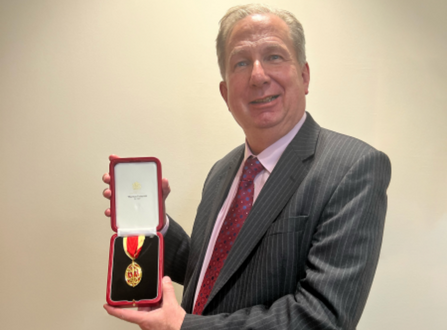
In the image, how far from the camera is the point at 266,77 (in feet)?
3.79

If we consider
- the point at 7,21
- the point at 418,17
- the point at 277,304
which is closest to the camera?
the point at 277,304

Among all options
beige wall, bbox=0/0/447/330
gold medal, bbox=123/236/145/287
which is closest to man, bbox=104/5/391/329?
gold medal, bbox=123/236/145/287

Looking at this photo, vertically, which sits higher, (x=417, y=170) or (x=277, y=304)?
(x=417, y=170)

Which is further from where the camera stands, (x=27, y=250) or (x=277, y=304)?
(x=27, y=250)

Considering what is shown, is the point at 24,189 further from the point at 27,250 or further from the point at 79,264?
the point at 79,264

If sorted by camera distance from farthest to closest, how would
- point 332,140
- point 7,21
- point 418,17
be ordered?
point 7,21
point 418,17
point 332,140

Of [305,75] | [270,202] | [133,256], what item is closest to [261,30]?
[305,75]

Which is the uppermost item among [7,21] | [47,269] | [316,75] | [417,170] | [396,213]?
[7,21]

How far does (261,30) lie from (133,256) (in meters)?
0.87

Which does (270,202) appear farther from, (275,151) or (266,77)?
(266,77)

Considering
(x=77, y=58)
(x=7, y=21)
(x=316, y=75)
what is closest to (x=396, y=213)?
(x=316, y=75)

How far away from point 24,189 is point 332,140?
1.60 m

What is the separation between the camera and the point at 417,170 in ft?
5.56

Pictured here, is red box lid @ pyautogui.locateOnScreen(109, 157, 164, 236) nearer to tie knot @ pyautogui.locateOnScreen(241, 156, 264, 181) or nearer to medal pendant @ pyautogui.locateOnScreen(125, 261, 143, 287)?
medal pendant @ pyautogui.locateOnScreen(125, 261, 143, 287)
